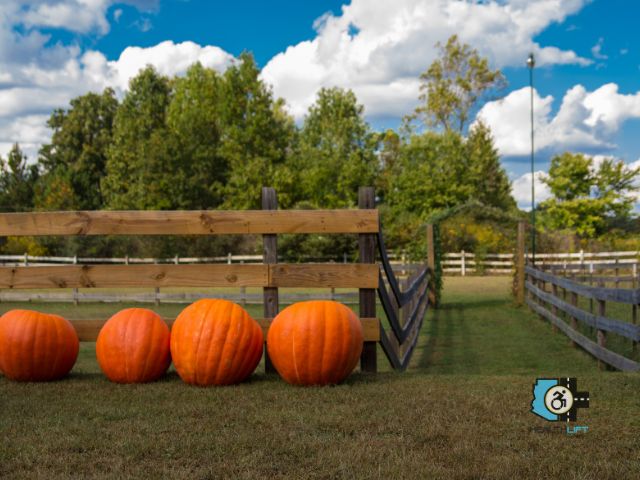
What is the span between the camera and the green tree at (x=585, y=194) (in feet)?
167

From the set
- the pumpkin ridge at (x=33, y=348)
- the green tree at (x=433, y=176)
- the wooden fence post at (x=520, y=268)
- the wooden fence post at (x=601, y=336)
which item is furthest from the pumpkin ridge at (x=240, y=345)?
the green tree at (x=433, y=176)

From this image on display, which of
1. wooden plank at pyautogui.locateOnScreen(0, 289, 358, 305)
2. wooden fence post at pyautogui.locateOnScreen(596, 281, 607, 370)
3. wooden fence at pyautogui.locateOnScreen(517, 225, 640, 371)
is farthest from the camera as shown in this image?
wooden plank at pyautogui.locateOnScreen(0, 289, 358, 305)

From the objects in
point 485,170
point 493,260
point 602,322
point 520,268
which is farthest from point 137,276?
point 485,170

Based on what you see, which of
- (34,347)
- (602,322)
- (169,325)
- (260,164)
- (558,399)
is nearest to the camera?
(558,399)

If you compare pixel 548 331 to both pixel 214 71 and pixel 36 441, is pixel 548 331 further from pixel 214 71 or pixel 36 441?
pixel 214 71

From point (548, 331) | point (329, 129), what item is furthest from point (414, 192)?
point (548, 331)

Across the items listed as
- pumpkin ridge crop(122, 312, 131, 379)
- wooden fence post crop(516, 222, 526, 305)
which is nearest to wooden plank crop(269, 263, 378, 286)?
pumpkin ridge crop(122, 312, 131, 379)

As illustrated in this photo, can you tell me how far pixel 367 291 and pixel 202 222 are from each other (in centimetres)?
134

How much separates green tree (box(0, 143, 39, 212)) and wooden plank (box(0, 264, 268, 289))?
47339mm

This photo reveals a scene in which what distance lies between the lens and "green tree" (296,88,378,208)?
149 feet

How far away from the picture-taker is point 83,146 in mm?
55062

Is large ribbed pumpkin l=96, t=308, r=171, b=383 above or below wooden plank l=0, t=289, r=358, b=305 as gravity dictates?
above

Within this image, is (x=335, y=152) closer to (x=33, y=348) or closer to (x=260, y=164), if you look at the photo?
(x=260, y=164)

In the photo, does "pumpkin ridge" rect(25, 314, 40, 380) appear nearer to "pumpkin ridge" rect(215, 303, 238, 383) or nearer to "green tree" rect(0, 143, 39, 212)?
"pumpkin ridge" rect(215, 303, 238, 383)
